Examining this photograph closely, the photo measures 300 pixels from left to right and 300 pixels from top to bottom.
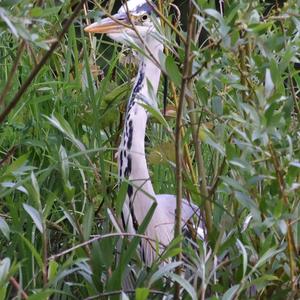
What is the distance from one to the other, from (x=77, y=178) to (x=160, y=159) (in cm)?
34

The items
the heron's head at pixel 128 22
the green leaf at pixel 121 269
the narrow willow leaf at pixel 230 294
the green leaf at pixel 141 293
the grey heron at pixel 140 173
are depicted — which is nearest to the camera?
the green leaf at pixel 141 293

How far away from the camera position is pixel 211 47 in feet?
4.65

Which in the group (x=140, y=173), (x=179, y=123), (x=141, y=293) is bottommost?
(x=140, y=173)

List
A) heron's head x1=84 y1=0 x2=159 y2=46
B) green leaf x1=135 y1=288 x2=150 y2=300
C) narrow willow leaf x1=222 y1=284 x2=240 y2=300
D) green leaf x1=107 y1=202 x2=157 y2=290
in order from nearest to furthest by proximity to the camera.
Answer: green leaf x1=135 y1=288 x2=150 y2=300
narrow willow leaf x1=222 y1=284 x2=240 y2=300
green leaf x1=107 y1=202 x2=157 y2=290
heron's head x1=84 y1=0 x2=159 y2=46

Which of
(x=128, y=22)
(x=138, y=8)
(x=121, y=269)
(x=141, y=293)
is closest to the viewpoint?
(x=141, y=293)

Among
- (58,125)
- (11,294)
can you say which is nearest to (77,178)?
(11,294)

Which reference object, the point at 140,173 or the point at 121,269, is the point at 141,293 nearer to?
the point at 121,269

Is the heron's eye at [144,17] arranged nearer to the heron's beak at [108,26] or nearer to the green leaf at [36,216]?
the heron's beak at [108,26]

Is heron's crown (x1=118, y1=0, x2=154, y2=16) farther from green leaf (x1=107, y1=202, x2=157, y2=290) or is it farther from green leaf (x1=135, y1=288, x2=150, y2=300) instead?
Result: green leaf (x1=135, y1=288, x2=150, y2=300)

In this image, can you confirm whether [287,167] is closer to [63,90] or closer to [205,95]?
[205,95]

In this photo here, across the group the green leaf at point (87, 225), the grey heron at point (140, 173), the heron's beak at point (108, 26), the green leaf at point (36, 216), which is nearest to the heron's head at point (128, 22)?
the heron's beak at point (108, 26)

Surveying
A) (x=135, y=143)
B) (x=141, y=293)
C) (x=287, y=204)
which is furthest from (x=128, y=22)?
(x=141, y=293)

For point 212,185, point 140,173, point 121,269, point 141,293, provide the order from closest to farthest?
1. point 141,293
2. point 121,269
3. point 212,185
4. point 140,173

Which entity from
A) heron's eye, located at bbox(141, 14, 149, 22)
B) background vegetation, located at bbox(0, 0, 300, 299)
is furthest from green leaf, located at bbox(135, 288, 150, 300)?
heron's eye, located at bbox(141, 14, 149, 22)
